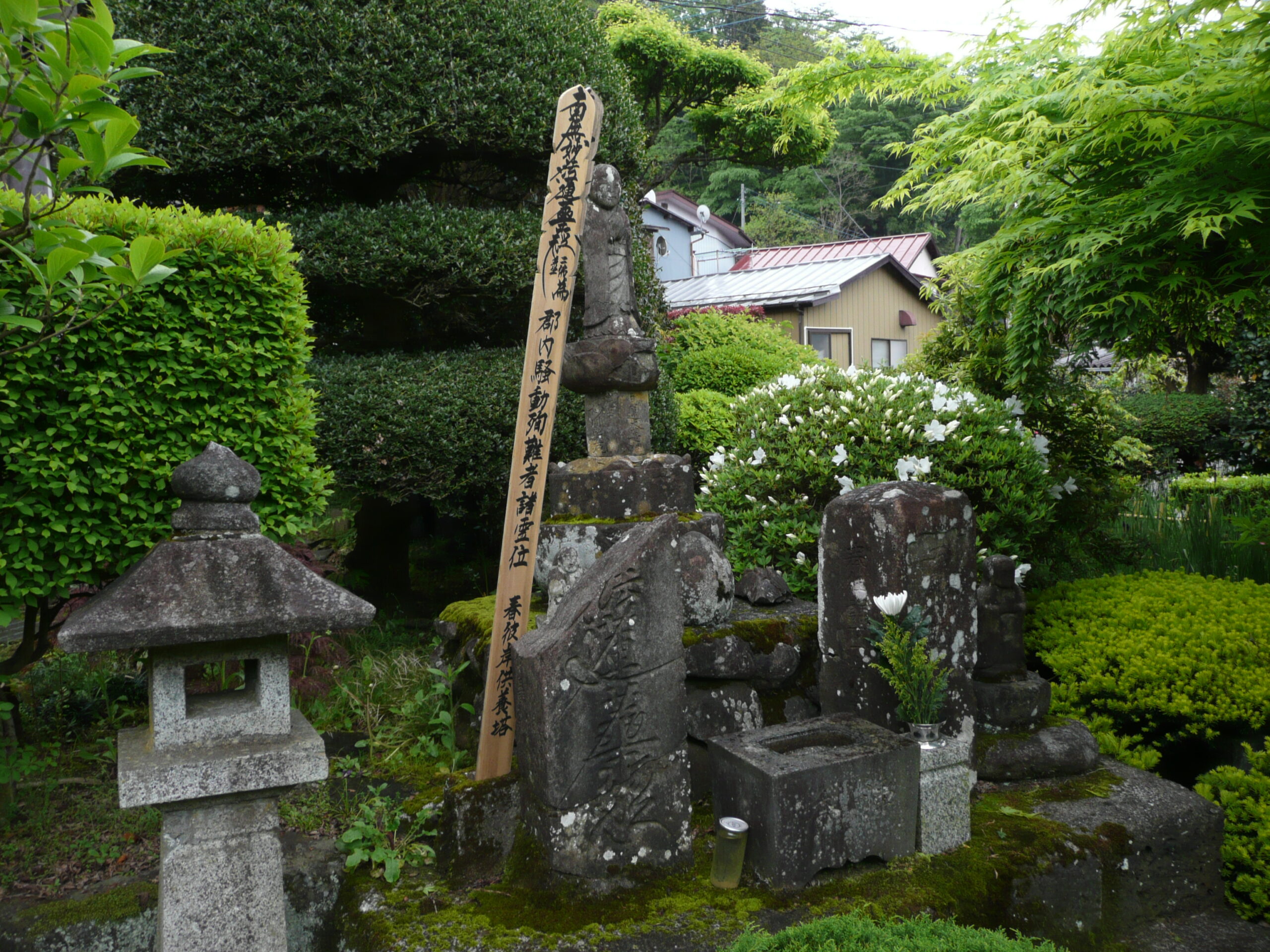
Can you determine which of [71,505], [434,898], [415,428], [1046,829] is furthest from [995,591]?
[71,505]

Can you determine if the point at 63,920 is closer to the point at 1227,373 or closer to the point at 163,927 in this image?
the point at 163,927

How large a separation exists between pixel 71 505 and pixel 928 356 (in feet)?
28.3

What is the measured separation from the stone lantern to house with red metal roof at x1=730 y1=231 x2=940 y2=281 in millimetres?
21181

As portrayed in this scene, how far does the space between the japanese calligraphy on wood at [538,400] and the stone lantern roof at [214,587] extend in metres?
0.86

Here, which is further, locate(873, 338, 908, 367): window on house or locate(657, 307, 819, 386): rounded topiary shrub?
locate(873, 338, 908, 367): window on house

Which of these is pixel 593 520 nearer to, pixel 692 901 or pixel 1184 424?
pixel 692 901

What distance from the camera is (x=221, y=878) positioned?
286 centimetres

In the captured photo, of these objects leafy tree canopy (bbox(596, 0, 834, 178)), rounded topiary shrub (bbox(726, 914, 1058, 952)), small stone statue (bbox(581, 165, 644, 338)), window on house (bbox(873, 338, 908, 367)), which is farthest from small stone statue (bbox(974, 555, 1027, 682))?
window on house (bbox(873, 338, 908, 367))

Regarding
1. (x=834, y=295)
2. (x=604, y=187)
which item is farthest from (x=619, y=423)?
(x=834, y=295)

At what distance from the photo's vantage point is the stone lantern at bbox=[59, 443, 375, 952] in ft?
8.98

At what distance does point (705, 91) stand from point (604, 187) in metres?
13.6

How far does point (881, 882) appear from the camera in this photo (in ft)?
10.6

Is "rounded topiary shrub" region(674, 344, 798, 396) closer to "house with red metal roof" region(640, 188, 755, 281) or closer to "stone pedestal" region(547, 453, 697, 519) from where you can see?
"stone pedestal" region(547, 453, 697, 519)

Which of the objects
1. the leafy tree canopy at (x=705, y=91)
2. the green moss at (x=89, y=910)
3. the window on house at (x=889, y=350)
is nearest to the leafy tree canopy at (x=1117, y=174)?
the green moss at (x=89, y=910)
